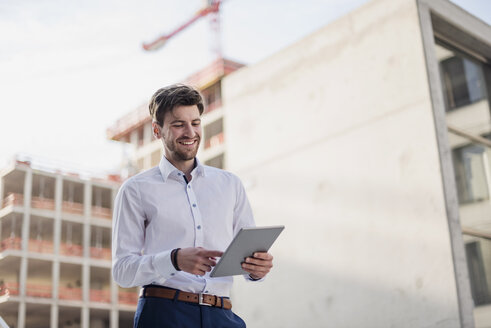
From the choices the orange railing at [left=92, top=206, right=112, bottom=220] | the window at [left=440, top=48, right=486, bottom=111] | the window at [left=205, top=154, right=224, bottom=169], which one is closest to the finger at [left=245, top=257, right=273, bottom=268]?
the window at [left=440, top=48, right=486, bottom=111]

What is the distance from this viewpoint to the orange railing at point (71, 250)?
2546 centimetres

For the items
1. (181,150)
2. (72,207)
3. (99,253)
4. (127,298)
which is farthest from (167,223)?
(127,298)

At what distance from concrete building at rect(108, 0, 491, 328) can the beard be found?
488cm

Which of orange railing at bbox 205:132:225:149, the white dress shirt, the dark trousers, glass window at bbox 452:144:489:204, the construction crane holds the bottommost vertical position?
the dark trousers

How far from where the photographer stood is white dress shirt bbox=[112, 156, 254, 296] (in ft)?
6.46

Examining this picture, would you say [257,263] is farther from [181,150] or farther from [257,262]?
[181,150]

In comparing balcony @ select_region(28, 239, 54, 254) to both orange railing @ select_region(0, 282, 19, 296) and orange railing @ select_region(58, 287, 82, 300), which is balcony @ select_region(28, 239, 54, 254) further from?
orange railing @ select_region(58, 287, 82, 300)

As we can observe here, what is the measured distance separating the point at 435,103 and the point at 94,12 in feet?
28.2

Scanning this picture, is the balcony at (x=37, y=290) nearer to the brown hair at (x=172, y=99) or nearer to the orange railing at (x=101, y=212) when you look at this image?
the orange railing at (x=101, y=212)

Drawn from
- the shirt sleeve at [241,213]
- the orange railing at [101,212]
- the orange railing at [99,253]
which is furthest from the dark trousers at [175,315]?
the orange railing at [101,212]

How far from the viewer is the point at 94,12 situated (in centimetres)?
1330

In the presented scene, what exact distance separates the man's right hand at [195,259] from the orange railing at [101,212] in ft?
87.1

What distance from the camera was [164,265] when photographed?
1.88 metres

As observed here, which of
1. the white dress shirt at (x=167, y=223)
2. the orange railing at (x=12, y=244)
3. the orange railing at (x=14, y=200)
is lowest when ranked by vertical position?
the white dress shirt at (x=167, y=223)
